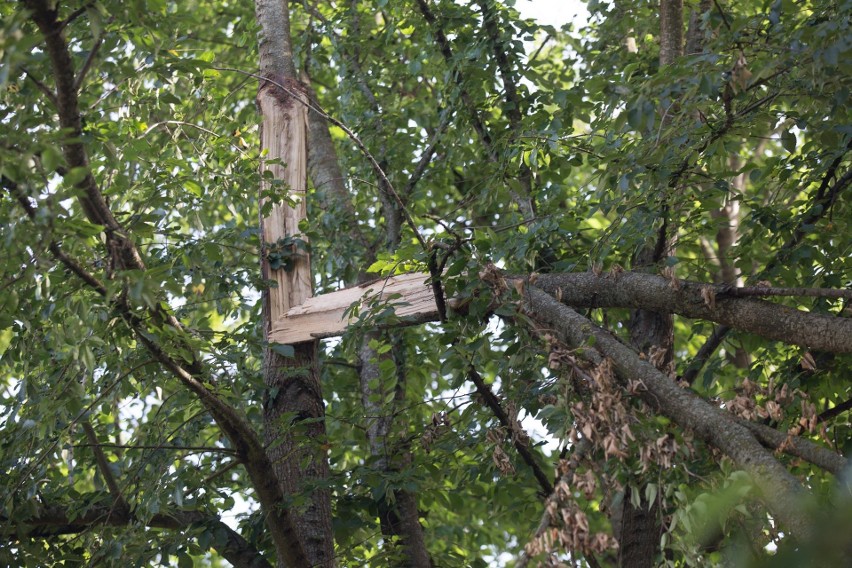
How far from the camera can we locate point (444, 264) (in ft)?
10.4

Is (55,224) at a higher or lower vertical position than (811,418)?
higher

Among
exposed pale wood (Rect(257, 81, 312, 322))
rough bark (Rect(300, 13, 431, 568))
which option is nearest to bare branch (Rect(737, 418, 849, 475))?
rough bark (Rect(300, 13, 431, 568))

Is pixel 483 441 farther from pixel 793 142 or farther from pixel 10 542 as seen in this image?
pixel 10 542

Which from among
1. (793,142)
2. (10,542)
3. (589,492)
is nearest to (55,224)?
(589,492)

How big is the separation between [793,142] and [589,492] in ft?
6.46

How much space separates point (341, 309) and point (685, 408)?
77.0 inches

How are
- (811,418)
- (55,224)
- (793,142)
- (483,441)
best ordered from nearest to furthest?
(55,224)
(811,418)
(793,142)
(483,441)

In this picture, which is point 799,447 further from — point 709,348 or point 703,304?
point 709,348

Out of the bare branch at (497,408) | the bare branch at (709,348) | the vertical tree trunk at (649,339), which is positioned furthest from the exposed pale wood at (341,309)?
the bare branch at (709,348)

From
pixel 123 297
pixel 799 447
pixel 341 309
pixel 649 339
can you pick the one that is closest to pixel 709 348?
pixel 649 339

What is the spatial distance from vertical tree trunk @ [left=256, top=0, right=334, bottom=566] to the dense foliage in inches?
5.0

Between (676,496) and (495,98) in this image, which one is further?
(495,98)

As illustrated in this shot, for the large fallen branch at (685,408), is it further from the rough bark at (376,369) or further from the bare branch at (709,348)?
the bare branch at (709,348)

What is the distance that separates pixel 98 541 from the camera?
3.87m
